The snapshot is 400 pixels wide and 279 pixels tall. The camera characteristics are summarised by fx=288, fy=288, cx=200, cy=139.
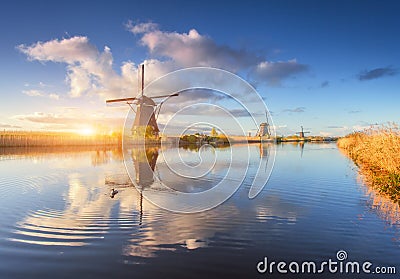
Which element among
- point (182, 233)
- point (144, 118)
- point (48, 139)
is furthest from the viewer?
point (144, 118)

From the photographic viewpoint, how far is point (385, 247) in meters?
5.08

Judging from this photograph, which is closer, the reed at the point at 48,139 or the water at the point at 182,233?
the water at the point at 182,233

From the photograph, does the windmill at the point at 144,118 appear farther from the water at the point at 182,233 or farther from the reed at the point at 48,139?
the water at the point at 182,233

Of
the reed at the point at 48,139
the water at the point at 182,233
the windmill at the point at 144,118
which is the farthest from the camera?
the windmill at the point at 144,118

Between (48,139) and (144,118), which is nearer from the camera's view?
(48,139)

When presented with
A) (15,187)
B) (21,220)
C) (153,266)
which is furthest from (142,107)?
(153,266)

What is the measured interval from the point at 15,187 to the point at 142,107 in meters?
36.3

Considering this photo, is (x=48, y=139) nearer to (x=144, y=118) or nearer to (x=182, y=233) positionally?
(x=144, y=118)

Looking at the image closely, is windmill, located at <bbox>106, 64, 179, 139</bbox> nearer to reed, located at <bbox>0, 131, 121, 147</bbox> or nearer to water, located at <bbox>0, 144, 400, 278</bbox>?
reed, located at <bbox>0, 131, 121, 147</bbox>

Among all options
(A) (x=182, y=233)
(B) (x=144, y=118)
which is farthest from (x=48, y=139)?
(A) (x=182, y=233)

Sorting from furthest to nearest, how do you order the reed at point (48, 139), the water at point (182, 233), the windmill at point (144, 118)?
the windmill at point (144, 118)
the reed at point (48, 139)
the water at point (182, 233)

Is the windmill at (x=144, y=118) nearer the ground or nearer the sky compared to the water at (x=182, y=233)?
nearer the sky

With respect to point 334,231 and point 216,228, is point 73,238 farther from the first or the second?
point 334,231

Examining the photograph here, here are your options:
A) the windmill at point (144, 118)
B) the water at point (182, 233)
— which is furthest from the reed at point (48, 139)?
the water at point (182, 233)
